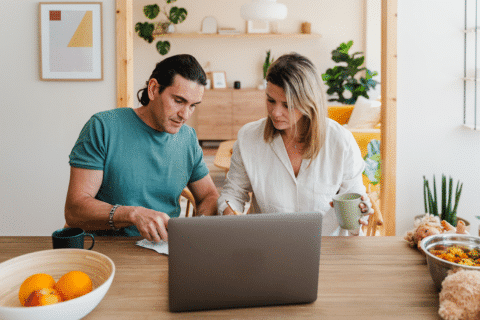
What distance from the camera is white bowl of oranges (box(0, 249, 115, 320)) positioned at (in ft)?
2.77

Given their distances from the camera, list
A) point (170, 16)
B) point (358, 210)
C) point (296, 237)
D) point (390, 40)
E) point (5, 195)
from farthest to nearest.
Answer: point (170, 16) → point (5, 195) → point (390, 40) → point (358, 210) → point (296, 237)

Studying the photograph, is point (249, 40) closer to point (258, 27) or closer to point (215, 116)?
point (258, 27)

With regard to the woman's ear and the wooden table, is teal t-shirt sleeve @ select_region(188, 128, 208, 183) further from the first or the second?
the wooden table

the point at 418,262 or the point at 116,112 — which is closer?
the point at 418,262

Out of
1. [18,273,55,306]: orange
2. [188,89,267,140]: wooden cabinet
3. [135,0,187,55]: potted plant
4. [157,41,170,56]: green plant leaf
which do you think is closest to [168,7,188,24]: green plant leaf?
[135,0,187,55]: potted plant

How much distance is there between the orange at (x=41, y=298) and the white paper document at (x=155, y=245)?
0.41 m

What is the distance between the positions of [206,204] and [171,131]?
34cm

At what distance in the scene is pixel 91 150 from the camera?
5.35 ft

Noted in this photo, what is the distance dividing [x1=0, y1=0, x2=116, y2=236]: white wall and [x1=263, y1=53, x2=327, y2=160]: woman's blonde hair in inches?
51.5

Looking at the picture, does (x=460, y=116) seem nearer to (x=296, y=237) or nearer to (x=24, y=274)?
(x=296, y=237)

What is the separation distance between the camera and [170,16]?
712 centimetres

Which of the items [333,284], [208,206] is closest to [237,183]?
[208,206]

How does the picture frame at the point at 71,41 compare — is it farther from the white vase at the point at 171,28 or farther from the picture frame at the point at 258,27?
the picture frame at the point at 258,27

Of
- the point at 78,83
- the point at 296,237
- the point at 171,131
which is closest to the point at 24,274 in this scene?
the point at 296,237
